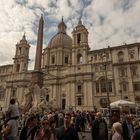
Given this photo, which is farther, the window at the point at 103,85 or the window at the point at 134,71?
the window at the point at 103,85

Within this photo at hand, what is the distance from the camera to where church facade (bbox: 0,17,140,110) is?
40.1 m

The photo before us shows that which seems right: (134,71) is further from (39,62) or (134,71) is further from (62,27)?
(62,27)

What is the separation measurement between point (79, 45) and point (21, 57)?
19.6m

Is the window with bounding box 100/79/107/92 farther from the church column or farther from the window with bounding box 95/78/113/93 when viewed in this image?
the church column

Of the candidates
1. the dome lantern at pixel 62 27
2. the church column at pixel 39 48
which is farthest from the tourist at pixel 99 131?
the dome lantern at pixel 62 27

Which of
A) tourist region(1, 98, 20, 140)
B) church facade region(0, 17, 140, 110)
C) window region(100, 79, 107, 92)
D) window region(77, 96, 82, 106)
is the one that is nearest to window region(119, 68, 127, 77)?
church facade region(0, 17, 140, 110)

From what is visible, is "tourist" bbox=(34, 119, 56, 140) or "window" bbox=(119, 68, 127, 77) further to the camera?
"window" bbox=(119, 68, 127, 77)

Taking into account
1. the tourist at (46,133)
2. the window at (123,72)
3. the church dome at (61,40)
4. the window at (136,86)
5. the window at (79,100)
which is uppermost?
the church dome at (61,40)

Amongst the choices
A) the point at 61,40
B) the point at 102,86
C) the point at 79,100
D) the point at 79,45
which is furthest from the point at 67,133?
the point at 61,40

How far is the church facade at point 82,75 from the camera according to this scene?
40.1 metres

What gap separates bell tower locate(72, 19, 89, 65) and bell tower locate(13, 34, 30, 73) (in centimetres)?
1704

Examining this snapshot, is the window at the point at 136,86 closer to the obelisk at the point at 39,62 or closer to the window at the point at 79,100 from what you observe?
the window at the point at 79,100

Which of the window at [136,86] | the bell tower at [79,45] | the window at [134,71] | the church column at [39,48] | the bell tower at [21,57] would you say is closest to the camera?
the church column at [39,48]

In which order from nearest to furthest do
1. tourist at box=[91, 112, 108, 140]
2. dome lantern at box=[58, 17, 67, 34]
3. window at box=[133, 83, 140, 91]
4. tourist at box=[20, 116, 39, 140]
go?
tourist at box=[20, 116, 39, 140], tourist at box=[91, 112, 108, 140], window at box=[133, 83, 140, 91], dome lantern at box=[58, 17, 67, 34]
